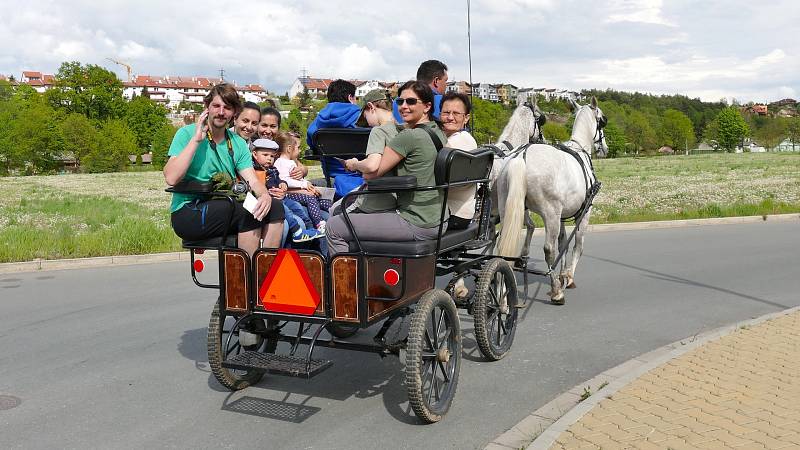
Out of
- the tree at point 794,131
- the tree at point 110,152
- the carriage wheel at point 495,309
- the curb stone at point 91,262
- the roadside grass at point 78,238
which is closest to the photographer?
the carriage wheel at point 495,309

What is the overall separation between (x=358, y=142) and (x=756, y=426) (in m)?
3.55

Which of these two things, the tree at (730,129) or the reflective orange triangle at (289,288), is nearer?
the reflective orange triangle at (289,288)

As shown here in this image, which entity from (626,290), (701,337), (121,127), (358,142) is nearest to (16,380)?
(358,142)

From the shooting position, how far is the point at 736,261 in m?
10.4

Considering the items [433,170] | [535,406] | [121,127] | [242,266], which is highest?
[121,127]

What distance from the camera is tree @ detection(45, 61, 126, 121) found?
83.2 metres

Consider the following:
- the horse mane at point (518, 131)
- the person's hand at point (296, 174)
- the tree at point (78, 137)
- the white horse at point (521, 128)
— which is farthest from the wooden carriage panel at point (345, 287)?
the tree at point (78, 137)

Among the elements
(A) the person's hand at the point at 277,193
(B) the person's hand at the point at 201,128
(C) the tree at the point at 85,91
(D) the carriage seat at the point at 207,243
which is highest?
(C) the tree at the point at 85,91

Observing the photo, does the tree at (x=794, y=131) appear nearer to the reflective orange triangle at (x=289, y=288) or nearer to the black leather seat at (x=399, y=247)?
the black leather seat at (x=399, y=247)

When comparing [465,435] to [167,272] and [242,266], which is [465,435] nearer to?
[242,266]

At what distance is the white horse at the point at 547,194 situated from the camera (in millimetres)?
6645

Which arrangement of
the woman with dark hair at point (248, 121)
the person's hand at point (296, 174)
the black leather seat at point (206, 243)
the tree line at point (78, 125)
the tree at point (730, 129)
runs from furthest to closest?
the tree at point (730, 129) < the tree line at point (78, 125) < the person's hand at point (296, 174) < the woman with dark hair at point (248, 121) < the black leather seat at point (206, 243)

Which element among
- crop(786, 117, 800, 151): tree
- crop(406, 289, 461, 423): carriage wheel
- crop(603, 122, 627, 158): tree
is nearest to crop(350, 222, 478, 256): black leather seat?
crop(406, 289, 461, 423): carriage wheel

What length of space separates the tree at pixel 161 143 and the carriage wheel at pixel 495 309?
262 ft
